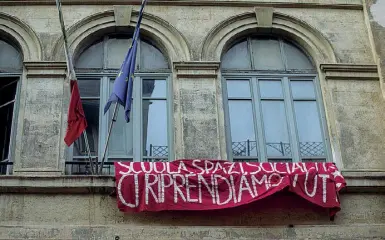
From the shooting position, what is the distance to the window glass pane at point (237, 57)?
1205 cm

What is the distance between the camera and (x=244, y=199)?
992 centimetres

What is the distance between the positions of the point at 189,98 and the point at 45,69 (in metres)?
2.62

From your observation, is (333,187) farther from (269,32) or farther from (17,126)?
(17,126)

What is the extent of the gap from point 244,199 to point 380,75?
3.70 m

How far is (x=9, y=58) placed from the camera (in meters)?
11.8

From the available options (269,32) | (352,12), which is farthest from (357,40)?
(269,32)

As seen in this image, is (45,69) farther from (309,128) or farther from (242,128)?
(309,128)

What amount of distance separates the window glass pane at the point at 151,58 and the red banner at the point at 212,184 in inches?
95.0

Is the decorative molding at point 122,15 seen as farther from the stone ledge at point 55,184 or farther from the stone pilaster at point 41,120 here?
the stone ledge at point 55,184

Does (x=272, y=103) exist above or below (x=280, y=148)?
above

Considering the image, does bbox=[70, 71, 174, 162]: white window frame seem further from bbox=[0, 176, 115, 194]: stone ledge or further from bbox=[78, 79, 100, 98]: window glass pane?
bbox=[0, 176, 115, 194]: stone ledge

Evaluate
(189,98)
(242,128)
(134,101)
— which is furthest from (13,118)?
(242,128)

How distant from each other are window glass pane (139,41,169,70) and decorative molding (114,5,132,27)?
49 cm

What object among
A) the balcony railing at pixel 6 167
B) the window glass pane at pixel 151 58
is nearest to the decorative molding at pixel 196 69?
the window glass pane at pixel 151 58
